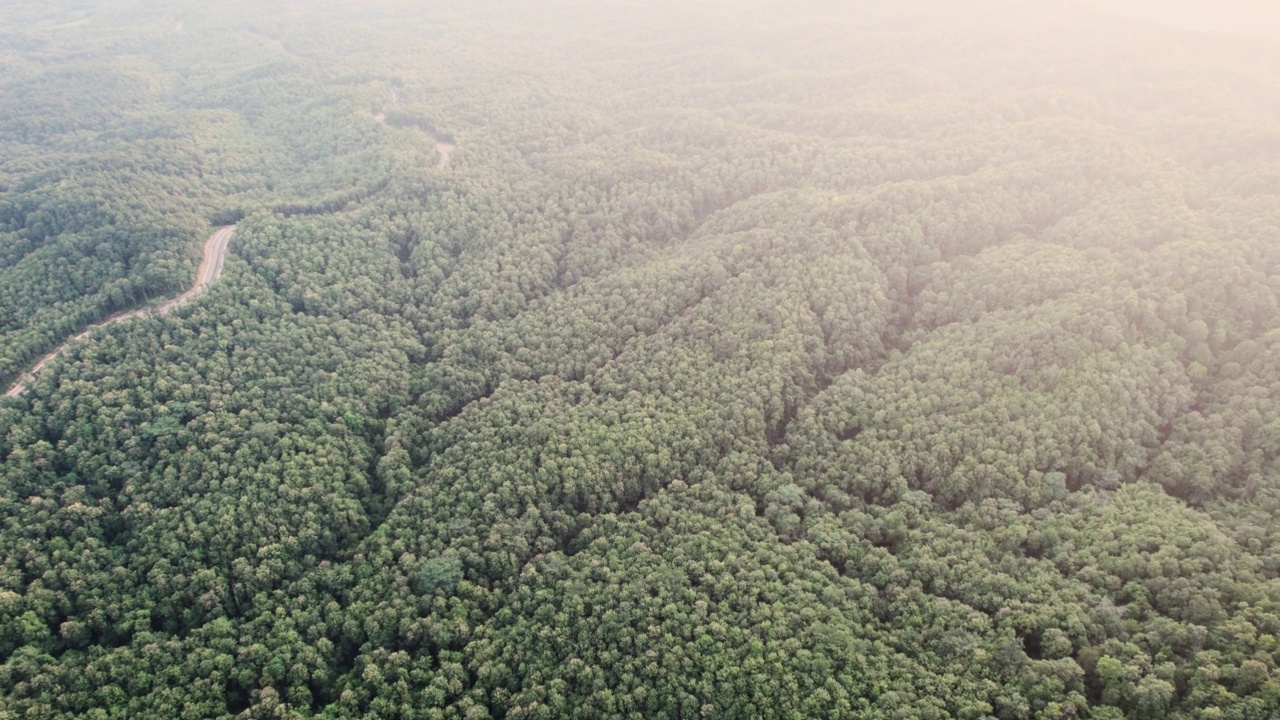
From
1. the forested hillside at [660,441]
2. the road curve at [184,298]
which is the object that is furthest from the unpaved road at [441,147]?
the road curve at [184,298]

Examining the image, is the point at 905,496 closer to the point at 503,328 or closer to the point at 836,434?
the point at 836,434

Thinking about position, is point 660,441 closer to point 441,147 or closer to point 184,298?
point 184,298

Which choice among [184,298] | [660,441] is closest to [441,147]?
[184,298]

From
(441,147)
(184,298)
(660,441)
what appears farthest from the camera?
(441,147)

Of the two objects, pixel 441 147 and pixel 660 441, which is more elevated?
pixel 441 147

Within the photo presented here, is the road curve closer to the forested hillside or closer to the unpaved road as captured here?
the forested hillside

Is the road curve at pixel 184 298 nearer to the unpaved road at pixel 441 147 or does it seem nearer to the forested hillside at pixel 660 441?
the forested hillside at pixel 660 441

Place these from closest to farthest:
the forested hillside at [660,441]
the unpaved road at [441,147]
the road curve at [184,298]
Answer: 1. the forested hillside at [660,441]
2. the road curve at [184,298]
3. the unpaved road at [441,147]
